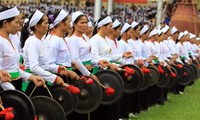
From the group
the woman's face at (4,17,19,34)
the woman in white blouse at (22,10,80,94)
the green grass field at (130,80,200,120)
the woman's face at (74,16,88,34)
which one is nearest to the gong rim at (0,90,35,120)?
the woman's face at (4,17,19,34)

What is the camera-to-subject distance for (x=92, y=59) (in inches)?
284

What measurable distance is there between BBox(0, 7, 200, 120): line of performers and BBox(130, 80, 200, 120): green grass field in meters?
0.25

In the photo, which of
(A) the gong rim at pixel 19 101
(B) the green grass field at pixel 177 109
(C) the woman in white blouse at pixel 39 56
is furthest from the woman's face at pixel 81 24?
(B) the green grass field at pixel 177 109

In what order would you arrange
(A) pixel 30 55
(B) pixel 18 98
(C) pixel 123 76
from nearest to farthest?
1. (B) pixel 18 98
2. (A) pixel 30 55
3. (C) pixel 123 76

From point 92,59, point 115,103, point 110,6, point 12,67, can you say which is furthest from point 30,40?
point 110,6

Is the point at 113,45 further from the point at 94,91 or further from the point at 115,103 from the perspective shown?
the point at 94,91

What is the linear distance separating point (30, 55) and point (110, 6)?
67.5ft

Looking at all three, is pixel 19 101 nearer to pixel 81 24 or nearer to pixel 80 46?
pixel 80 46

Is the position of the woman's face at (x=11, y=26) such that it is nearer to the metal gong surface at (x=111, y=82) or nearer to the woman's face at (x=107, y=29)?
the metal gong surface at (x=111, y=82)

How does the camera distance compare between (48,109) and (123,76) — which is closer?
(48,109)

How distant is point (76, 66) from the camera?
21.3ft

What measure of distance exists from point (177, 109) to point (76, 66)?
3909 mm

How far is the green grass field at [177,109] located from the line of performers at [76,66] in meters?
0.25

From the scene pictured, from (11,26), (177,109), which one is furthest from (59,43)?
(177,109)
